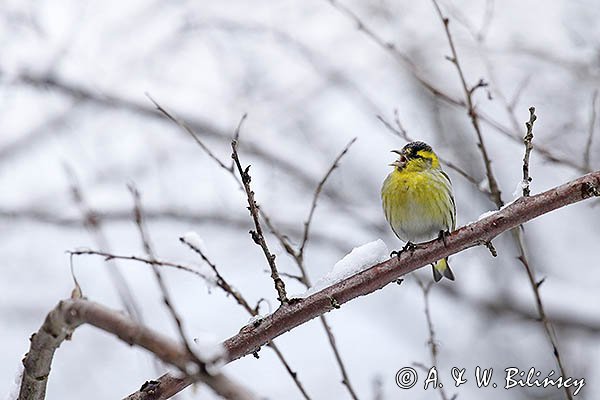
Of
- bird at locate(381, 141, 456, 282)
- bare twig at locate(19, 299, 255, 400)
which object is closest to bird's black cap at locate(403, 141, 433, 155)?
bird at locate(381, 141, 456, 282)

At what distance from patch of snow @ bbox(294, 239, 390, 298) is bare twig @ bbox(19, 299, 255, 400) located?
1.52 ft

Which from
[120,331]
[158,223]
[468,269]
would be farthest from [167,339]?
[468,269]

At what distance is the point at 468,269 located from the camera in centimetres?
916

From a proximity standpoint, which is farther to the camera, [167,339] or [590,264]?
[590,264]

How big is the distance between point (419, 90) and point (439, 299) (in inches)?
106

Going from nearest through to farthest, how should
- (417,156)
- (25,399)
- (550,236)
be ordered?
1. (25,399)
2. (417,156)
3. (550,236)

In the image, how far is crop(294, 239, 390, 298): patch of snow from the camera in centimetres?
192

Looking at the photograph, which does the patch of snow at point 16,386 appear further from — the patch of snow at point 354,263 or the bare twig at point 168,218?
the bare twig at point 168,218

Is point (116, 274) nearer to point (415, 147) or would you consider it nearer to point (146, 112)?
point (415, 147)

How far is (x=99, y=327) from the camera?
123 centimetres

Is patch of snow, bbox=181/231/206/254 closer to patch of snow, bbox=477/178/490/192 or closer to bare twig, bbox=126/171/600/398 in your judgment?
bare twig, bbox=126/171/600/398

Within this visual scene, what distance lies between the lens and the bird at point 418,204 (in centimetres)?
300

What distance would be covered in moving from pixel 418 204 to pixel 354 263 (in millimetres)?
1101

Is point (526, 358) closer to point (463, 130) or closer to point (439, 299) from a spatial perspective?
point (439, 299)
